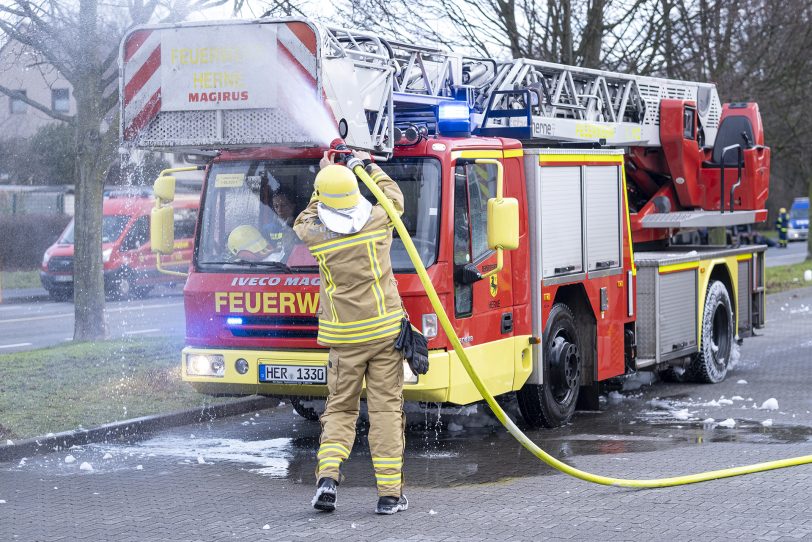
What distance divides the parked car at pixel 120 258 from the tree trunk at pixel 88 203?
10688 millimetres

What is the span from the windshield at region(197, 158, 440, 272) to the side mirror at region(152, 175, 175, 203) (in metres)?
0.27

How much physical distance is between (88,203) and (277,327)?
6.91 meters

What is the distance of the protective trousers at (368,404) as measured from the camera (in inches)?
266

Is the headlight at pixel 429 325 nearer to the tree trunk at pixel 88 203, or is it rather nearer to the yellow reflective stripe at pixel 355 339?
the yellow reflective stripe at pixel 355 339

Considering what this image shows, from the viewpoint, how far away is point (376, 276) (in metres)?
6.84

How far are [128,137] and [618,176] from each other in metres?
4.38

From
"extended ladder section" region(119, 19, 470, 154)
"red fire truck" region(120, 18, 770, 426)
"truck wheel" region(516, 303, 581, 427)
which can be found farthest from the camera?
"truck wheel" region(516, 303, 581, 427)

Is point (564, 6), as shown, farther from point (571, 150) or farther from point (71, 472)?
point (71, 472)

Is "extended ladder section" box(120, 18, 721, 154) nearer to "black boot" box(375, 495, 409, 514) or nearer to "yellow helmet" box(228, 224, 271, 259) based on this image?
"yellow helmet" box(228, 224, 271, 259)

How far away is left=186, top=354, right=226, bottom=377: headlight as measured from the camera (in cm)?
853

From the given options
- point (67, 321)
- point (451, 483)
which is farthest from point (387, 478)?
point (67, 321)

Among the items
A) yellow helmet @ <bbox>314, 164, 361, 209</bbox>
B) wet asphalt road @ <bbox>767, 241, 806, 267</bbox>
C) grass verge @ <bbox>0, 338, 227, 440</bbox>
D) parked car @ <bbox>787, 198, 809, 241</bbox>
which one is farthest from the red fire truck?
parked car @ <bbox>787, 198, 809, 241</bbox>

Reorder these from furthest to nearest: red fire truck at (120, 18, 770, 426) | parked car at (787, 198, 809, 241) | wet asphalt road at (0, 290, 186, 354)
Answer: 1. parked car at (787, 198, 809, 241)
2. wet asphalt road at (0, 290, 186, 354)
3. red fire truck at (120, 18, 770, 426)

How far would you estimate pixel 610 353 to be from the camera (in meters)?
10.4
